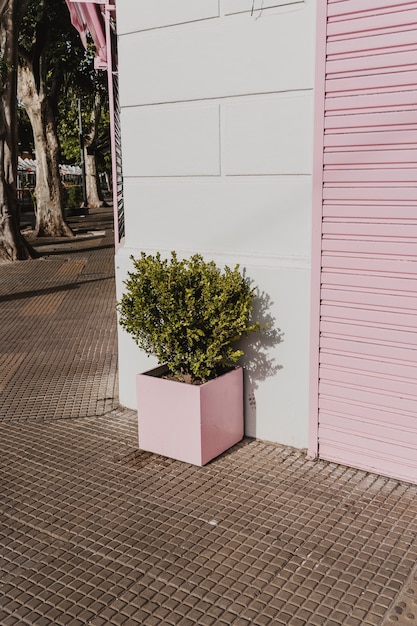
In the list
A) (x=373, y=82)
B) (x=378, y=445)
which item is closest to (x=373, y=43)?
(x=373, y=82)

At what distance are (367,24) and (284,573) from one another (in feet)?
11.0

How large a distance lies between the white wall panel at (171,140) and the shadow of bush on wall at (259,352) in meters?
1.14

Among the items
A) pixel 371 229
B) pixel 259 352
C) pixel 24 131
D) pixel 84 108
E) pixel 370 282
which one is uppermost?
pixel 84 108

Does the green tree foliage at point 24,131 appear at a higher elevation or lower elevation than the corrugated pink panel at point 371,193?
higher

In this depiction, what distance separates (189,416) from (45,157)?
17.8 m

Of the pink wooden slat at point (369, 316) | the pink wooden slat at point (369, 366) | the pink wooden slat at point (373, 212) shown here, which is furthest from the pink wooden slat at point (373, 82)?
the pink wooden slat at point (369, 366)

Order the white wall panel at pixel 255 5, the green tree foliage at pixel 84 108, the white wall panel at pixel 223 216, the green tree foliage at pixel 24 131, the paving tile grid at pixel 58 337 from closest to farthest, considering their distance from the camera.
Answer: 1. the white wall panel at pixel 255 5
2. the white wall panel at pixel 223 216
3. the paving tile grid at pixel 58 337
4. the green tree foliage at pixel 84 108
5. the green tree foliage at pixel 24 131

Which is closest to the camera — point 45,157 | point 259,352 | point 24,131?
point 259,352

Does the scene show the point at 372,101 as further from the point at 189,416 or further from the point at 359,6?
the point at 189,416

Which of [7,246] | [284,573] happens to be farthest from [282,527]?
[7,246]

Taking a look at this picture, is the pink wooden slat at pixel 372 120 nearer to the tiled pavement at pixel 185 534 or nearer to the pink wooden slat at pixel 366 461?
the pink wooden slat at pixel 366 461

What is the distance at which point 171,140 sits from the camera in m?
5.25

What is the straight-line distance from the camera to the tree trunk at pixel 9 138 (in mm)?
14984

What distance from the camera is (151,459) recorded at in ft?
16.0
